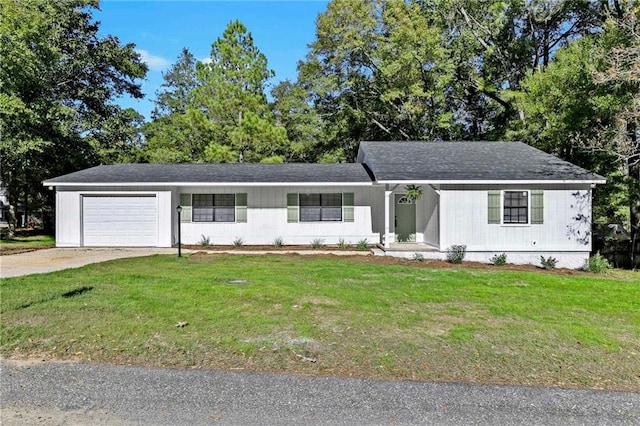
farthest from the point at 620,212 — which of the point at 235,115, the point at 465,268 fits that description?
the point at 235,115

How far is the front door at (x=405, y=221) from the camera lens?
15023 millimetres

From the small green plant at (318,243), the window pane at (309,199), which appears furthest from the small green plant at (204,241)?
the small green plant at (318,243)

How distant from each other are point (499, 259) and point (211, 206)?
9.74 m

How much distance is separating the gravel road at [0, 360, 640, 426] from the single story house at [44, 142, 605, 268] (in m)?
9.27

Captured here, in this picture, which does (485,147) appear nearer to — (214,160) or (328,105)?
(328,105)

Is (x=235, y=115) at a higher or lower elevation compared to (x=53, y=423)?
higher

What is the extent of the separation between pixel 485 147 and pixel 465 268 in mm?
7032

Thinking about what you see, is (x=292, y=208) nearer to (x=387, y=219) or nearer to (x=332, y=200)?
(x=332, y=200)

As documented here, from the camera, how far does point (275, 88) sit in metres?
34.1

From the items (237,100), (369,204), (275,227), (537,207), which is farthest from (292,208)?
(237,100)

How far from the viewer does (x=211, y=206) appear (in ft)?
49.6

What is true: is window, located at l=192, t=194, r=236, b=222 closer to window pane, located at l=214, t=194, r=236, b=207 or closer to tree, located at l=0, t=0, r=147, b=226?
window pane, located at l=214, t=194, r=236, b=207

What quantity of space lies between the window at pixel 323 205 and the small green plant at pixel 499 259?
5.27 metres

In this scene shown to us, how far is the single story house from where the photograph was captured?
12820mm
